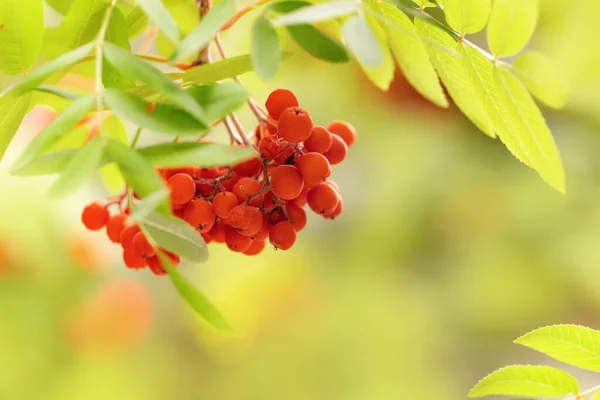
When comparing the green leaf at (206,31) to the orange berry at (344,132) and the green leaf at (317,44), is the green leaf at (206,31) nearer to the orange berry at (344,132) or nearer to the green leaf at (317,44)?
the green leaf at (317,44)

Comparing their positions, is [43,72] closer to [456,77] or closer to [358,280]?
[456,77]

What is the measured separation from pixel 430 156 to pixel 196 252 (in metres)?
1.13

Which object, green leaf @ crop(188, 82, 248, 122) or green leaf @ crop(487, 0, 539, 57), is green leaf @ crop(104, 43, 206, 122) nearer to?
green leaf @ crop(188, 82, 248, 122)

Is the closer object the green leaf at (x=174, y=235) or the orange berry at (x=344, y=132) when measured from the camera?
the green leaf at (x=174, y=235)

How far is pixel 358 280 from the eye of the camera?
155 centimetres

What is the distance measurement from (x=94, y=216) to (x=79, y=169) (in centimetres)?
19

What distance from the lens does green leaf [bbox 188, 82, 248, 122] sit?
29cm

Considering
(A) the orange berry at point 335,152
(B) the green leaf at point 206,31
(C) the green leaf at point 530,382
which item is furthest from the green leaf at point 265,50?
(C) the green leaf at point 530,382

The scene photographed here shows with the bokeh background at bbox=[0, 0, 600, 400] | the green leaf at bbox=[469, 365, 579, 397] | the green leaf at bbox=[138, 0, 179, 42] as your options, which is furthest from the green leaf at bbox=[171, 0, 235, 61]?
the bokeh background at bbox=[0, 0, 600, 400]

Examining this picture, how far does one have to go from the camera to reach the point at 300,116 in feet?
1.17

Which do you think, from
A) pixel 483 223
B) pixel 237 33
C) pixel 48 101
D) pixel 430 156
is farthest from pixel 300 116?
pixel 483 223

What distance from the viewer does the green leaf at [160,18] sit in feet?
0.92

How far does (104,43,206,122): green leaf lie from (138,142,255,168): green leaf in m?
0.01

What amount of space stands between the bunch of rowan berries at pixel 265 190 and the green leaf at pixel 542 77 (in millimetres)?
107
